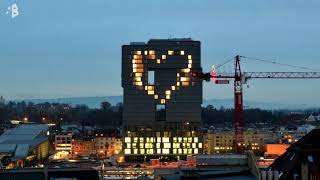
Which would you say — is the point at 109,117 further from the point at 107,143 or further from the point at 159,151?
the point at 159,151

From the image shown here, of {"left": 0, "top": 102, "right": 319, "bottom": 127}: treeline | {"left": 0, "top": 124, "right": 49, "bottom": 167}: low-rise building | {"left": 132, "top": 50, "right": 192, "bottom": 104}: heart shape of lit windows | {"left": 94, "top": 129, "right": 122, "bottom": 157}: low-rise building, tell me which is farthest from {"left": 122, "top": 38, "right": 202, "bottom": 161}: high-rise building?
{"left": 0, "top": 102, "right": 319, "bottom": 127}: treeline

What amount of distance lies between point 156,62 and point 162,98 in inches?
125

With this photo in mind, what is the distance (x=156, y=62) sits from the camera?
55250mm

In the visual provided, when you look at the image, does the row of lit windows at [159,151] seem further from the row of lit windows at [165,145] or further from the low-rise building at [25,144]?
the low-rise building at [25,144]

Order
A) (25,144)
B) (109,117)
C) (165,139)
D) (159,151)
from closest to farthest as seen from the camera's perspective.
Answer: (25,144) → (165,139) → (159,151) → (109,117)

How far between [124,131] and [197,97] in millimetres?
6908

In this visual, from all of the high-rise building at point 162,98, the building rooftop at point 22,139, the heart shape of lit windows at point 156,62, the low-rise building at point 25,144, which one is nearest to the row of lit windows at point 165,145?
the high-rise building at point 162,98

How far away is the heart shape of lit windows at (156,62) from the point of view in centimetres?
5497

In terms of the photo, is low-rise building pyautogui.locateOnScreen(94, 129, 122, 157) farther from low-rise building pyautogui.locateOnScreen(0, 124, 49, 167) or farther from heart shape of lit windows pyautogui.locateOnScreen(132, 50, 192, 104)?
heart shape of lit windows pyautogui.locateOnScreen(132, 50, 192, 104)

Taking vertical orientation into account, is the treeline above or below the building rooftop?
above

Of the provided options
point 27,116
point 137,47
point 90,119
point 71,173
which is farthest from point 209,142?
point 71,173

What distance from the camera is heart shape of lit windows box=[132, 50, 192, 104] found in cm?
5497

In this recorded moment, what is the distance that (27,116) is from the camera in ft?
313

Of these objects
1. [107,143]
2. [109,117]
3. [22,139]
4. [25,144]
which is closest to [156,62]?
[107,143]
